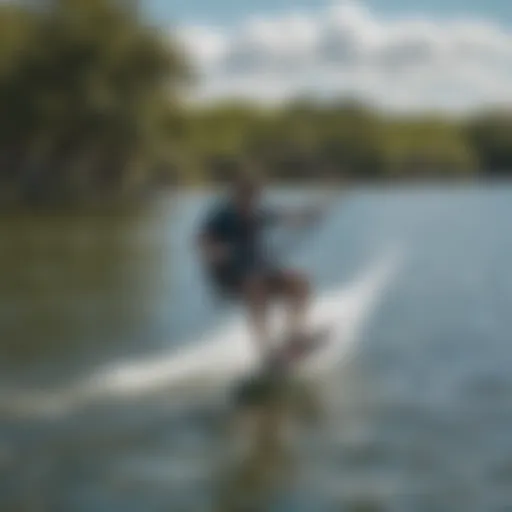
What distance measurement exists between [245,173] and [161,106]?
0.19m

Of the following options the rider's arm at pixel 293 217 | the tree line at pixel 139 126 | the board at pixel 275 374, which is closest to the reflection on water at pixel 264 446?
the board at pixel 275 374

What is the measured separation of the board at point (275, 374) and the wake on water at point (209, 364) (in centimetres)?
1

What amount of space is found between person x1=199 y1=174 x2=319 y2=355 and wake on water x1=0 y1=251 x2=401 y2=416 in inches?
1.2

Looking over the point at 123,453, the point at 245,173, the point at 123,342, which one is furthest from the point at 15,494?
the point at 245,173

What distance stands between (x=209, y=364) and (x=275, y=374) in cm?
11

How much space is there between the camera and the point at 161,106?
→ 1.66m

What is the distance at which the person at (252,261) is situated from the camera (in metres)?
1.60

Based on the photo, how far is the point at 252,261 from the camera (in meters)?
1.61

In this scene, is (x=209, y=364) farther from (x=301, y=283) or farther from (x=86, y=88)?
(x=86, y=88)

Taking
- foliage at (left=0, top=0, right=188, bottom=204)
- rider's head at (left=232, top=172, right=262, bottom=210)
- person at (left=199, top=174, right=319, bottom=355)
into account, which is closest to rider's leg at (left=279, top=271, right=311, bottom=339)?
person at (left=199, top=174, right=319, bottom=355)

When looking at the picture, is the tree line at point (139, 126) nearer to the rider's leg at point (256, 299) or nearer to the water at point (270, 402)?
the water at point (270, 402)

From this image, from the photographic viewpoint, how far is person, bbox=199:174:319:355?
1602 mm

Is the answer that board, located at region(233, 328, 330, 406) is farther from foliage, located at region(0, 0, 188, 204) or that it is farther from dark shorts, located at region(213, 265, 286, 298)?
foliage, located at region(0, 0, 188, 204)

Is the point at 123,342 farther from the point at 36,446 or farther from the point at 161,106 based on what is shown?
the point at 161,106
